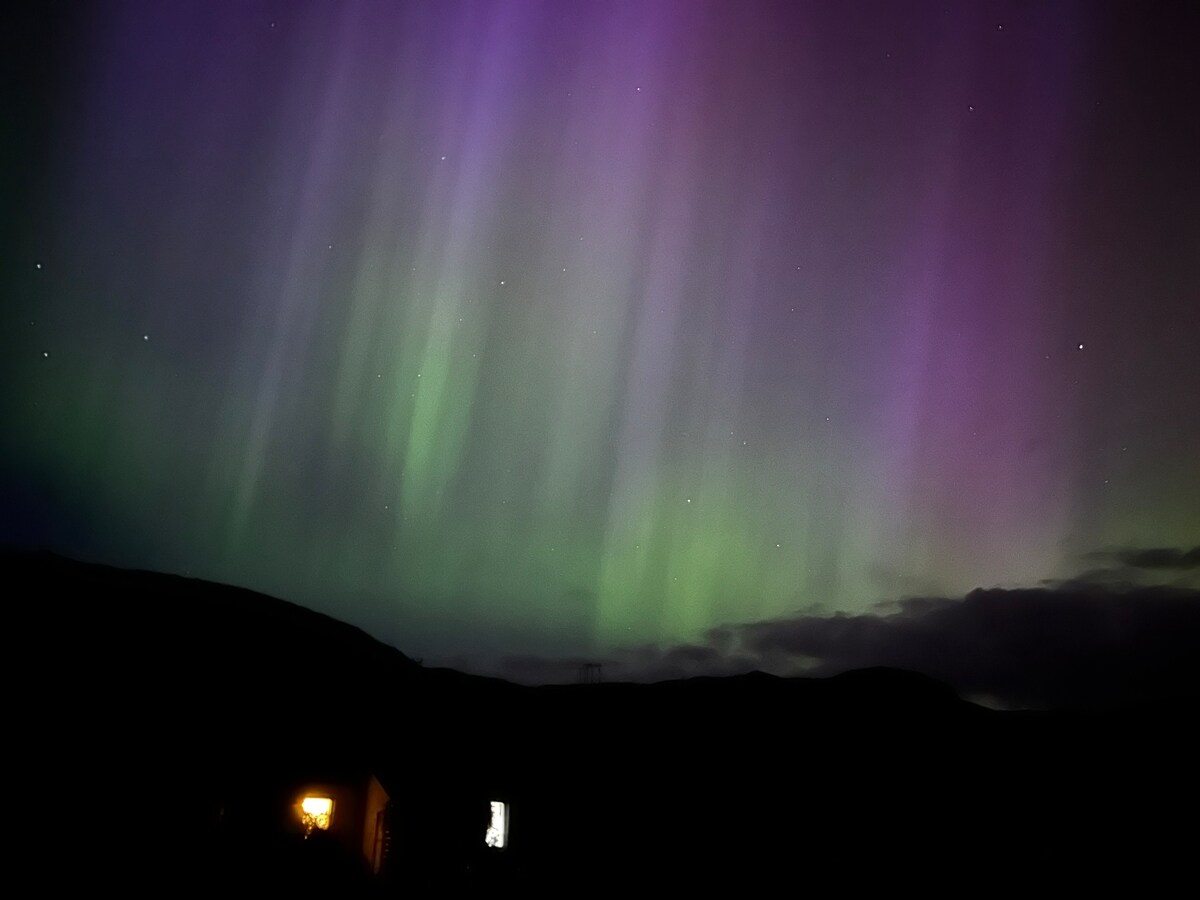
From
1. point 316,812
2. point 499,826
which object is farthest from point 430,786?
point 499,826

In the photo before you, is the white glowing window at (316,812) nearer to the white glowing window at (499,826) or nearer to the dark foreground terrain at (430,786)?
the dark foreground terrain at (430,786)

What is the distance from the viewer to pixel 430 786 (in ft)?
62.4

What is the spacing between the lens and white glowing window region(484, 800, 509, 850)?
20.7m

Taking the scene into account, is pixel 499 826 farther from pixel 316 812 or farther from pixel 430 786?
pixel 316 812

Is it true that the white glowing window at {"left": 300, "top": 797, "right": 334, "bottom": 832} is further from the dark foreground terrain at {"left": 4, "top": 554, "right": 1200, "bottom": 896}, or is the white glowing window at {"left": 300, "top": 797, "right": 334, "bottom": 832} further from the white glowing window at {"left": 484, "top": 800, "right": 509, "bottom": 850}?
the white glowing window at {"left": 484, "top": 800, "right": 509, "bottom": 850}

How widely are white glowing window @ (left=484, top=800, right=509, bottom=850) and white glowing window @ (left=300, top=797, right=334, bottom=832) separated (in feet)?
12.7

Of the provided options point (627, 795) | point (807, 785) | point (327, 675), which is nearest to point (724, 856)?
point (627, 795)

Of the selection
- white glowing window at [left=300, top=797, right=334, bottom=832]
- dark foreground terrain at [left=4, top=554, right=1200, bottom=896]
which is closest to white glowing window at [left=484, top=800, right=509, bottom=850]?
dark foreground terrain at [left=4, top=554, right=1200, bottom=896]

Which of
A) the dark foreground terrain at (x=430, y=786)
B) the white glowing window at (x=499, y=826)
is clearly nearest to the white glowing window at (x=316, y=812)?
the dark foreground terrain at (x=430, y=786)

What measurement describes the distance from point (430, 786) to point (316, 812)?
2465 millimetres

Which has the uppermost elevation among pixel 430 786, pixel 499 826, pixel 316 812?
pixel 430 786

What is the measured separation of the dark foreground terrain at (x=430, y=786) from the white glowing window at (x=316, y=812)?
20cm

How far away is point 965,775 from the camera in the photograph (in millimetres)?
25703

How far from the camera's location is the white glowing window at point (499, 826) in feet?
67.9
